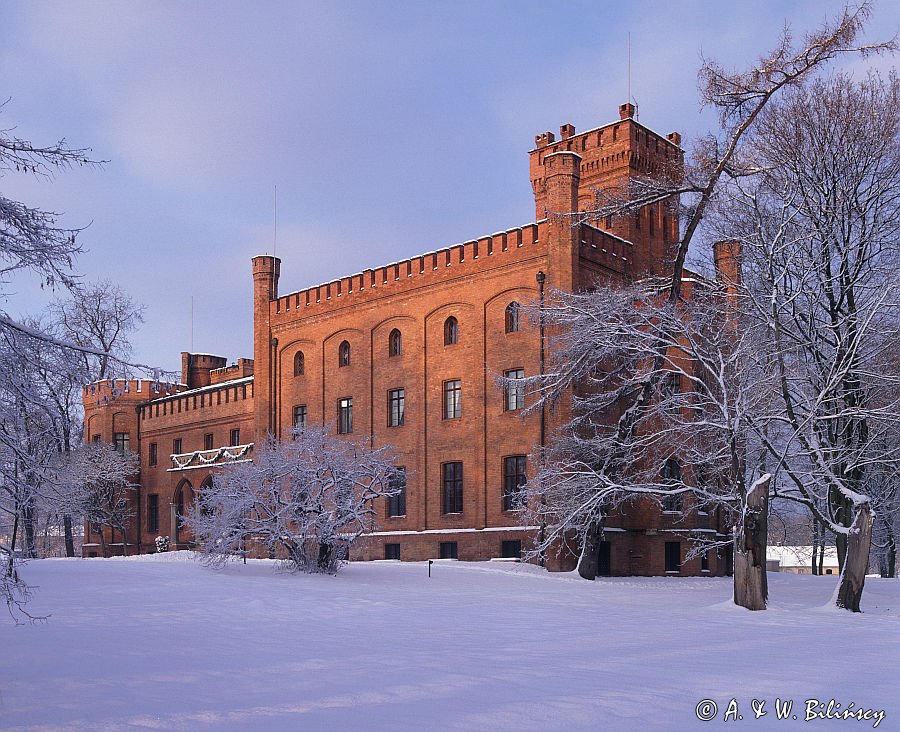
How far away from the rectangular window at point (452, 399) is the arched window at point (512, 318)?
2705mm

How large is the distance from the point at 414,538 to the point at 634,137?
1570cm

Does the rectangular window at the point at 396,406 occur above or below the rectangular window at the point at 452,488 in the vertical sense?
above

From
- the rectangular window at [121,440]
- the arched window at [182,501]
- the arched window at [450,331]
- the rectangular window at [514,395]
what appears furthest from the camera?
the rectangular window at [121,440]

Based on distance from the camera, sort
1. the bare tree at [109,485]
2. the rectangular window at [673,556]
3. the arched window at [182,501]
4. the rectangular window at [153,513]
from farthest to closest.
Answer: the rectangular window at [153,513] → the arched window at [182,501] → the bare tree at [109,485] → the rectangular window at [673,556]

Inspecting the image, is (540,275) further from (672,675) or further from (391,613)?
(672,675)

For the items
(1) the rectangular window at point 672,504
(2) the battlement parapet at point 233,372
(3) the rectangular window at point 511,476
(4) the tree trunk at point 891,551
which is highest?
(2) the battlement parapet at point 233,372

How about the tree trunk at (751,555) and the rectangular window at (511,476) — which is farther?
the rectangular window at (511,476)

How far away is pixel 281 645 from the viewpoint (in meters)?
10.9

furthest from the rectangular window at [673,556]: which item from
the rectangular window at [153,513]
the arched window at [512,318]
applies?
the rectangular window at [153,513]

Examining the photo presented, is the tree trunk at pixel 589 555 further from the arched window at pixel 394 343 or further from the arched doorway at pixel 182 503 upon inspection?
the arched doorway at pixel 182 503

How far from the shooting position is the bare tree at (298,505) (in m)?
20.8

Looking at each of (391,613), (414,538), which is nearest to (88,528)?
(414,538)

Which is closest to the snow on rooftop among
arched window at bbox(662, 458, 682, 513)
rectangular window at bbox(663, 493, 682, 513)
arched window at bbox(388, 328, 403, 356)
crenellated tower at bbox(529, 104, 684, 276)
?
arched window at bbox(388, 328, 403, 356)

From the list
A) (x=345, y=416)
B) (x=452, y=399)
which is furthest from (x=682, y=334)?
(x=345, y=416)
